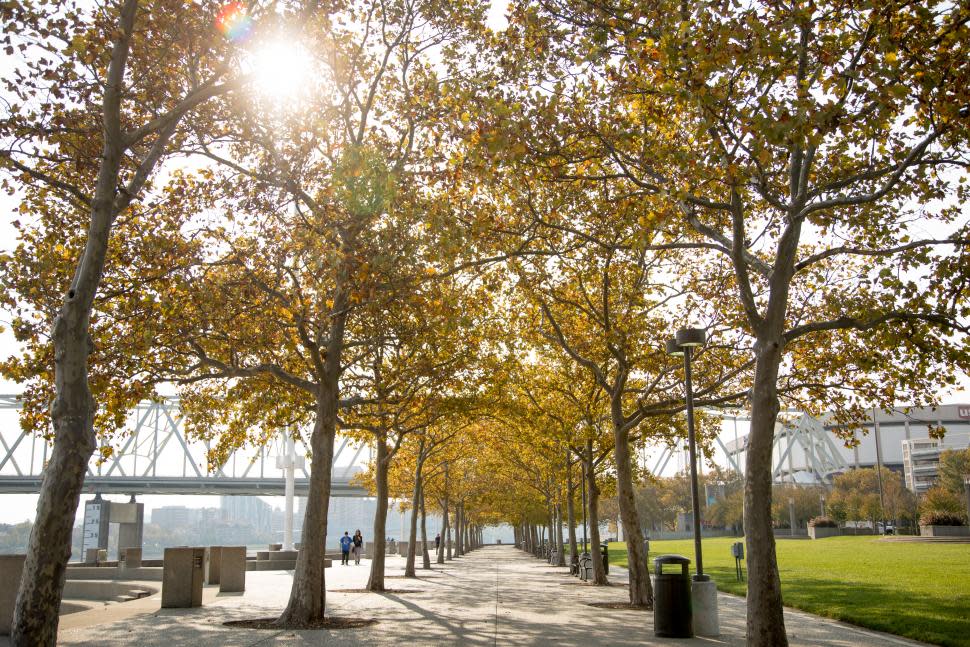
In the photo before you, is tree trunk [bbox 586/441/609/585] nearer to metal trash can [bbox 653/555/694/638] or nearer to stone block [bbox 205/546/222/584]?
stone block [bbox 205/546/222/584]

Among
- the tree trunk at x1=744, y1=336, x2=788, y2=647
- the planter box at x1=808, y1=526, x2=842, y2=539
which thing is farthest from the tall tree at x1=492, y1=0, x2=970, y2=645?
the planter box at x1=808, y1=526, x2=842, y2=539

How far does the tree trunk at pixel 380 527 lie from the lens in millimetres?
23625

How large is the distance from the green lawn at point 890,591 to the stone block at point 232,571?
46.0 feet

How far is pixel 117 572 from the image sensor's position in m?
29.9

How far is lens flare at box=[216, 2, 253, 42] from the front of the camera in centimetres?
1055

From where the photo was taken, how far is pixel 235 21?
1061 cm

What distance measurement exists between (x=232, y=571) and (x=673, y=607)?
13.7 m

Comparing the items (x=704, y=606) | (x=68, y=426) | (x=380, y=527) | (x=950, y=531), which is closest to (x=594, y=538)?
(x=380, y=527)

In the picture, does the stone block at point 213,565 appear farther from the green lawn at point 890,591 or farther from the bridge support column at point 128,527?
the bridge support column at point 128,527

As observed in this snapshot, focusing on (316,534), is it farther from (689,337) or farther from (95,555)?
(95,555)

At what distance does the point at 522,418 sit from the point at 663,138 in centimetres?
1427

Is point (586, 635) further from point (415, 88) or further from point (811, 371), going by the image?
point (415, 88)

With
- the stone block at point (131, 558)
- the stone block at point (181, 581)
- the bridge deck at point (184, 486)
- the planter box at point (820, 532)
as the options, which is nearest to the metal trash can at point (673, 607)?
the stone block at point (181, 581)

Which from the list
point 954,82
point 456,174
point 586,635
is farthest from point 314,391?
point 954,82
